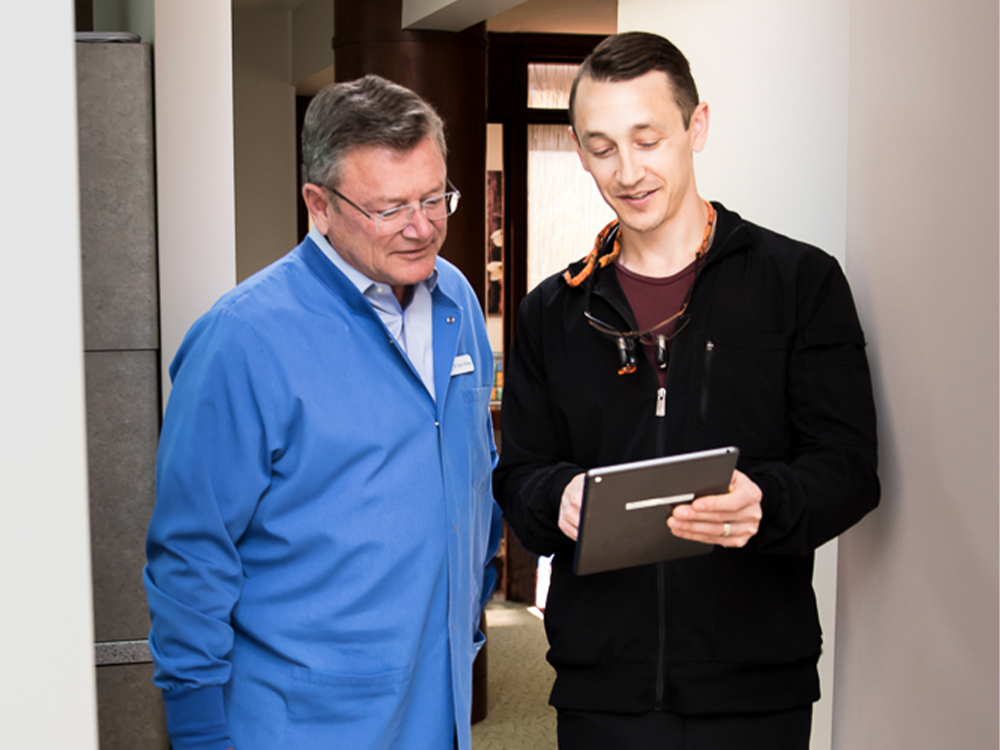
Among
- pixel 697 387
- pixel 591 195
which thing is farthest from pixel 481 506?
pixel 591 195

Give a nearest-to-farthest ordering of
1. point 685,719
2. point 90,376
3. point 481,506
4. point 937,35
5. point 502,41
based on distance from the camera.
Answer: point 937,35 < point 685,719 < point 481,506 < point 90,376 < point 502,41

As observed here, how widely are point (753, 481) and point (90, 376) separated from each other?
1.42 metres

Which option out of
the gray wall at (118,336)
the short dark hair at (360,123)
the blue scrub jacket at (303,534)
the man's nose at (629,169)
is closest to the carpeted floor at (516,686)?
the gray wall at (118,336)

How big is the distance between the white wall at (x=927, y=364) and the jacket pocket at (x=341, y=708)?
0.79 m

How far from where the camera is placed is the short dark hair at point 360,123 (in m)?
1.72

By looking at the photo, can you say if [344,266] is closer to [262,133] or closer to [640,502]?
[640,502]

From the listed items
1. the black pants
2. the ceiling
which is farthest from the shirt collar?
the ceiling

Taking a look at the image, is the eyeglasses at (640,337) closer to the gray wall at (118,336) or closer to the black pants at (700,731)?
the black pants at (700,731)

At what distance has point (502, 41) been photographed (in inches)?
258

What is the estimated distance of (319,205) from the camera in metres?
1.81

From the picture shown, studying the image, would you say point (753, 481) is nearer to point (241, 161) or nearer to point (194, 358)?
point (194, 358)

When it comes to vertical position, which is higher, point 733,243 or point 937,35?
point 937,35

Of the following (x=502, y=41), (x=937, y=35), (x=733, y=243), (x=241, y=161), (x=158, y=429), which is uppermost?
(x=502, y=41)

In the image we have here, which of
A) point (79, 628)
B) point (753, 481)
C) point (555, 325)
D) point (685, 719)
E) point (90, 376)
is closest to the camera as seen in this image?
point (79, 628)
